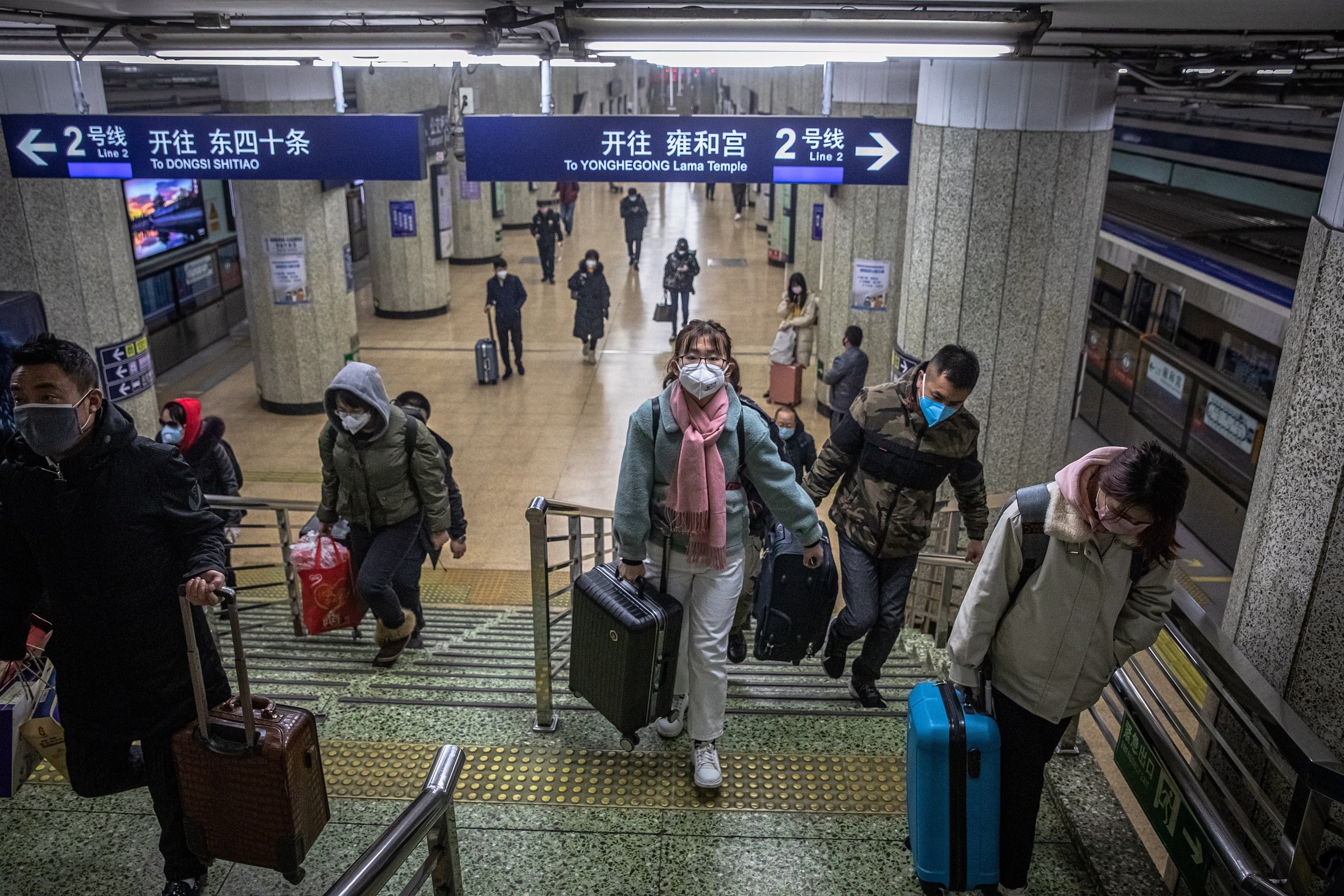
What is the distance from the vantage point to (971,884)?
110 inches

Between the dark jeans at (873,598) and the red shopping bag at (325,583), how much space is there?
2.20 metres

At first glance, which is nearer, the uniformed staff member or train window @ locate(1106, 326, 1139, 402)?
train window @ locate(1106, 326, 1139, 402)

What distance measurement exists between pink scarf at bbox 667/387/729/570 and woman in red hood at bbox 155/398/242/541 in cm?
368

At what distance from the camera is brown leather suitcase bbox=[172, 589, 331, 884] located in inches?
99.3

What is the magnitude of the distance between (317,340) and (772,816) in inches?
370

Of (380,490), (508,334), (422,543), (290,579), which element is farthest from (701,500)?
(508,334)

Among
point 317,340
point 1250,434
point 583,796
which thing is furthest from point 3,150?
point 1250,434

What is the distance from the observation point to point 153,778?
272cm

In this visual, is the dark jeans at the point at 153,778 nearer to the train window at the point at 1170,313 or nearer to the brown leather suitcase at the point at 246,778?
the brown leather suitcase at the point at 246,778

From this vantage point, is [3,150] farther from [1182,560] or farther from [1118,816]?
[1182,560]

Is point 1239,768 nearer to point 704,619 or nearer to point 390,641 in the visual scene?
point 704,619

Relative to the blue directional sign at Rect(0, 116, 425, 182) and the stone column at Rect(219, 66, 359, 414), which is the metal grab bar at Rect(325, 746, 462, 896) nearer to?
the blue directional sign at Rect(0, 116, 425, 182)

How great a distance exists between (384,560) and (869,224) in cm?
697

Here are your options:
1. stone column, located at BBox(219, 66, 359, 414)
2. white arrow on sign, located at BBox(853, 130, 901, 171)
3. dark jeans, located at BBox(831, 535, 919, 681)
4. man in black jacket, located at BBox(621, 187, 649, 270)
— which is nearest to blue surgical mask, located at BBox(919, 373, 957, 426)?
dark jeans, located at BBox(831, 535, 919, 681)
